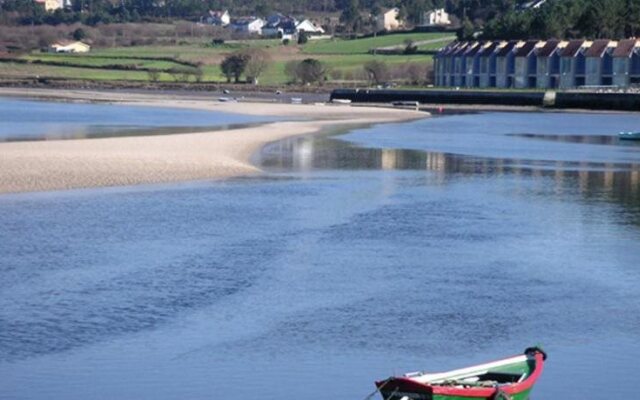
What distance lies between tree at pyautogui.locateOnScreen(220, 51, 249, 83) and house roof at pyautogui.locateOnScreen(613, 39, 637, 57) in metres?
41.7

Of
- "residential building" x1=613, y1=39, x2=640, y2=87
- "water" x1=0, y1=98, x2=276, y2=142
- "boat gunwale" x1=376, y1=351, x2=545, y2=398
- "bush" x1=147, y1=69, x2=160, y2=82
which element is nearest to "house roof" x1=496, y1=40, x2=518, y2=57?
"residential building" x1=613, y1=39, x2=640, y2=87

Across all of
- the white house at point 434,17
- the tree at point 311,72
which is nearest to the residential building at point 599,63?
the tree at point 311,72

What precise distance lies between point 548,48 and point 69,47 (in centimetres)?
7703

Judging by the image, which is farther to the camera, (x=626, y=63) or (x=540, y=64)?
(x=540, y=64)

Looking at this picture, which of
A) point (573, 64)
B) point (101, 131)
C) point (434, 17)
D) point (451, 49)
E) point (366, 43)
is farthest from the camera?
point (434, 17)

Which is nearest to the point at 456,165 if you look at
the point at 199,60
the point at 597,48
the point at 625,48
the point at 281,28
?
the point at 625,48

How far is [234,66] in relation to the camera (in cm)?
12600

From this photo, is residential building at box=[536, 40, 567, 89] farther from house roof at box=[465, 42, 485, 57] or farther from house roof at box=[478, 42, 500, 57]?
house roof at box=[465, 42, 485, 57]

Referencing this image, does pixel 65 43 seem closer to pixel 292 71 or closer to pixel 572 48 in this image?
pixel 292 71

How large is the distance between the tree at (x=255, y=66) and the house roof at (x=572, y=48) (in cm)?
3575

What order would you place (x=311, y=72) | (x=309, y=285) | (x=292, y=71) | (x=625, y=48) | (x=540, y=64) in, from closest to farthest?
(x=309, y=285), (x=625, y=48), (x=540, y=64), (x=311, y=72), (x=292, y=71)

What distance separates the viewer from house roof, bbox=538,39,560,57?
9900cm

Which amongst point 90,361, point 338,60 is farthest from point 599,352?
point 338,60

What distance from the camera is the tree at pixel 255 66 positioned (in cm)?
12638
